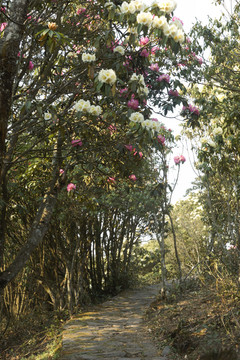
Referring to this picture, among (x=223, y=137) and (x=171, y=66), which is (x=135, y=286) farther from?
(x=171, y=66)

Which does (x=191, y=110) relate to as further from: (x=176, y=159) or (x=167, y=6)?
(x=176, y=159)

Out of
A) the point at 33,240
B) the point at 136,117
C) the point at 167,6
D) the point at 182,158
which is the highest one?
the point at 167,6

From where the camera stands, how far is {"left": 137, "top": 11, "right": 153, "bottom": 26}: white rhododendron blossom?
292 cm

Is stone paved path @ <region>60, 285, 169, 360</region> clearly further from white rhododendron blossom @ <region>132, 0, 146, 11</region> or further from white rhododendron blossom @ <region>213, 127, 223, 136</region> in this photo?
white rhododendron blossom @ <region>132, 0, 146, 11</region>

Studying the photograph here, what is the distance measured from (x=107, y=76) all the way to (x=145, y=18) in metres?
0.56

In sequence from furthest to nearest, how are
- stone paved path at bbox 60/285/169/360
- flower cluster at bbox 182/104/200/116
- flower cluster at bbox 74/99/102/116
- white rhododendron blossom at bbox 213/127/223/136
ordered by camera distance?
white rhododendron blossom at bbox 213/127/223/136, flower cluster at bbox 182/104/200/116, stone paved path at bbox 60/285/169/360, flower cluster at bbox 74/99/102/116

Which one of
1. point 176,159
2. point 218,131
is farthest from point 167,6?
point 176,159

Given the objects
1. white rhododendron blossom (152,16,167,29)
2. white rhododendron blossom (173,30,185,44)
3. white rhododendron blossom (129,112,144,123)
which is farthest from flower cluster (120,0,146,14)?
white rhododendron blossom (129,112,144,123)

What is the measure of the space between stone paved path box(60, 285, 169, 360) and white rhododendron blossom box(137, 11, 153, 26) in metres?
3.23

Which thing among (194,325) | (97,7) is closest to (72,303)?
(194,325)

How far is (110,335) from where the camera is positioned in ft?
16.2

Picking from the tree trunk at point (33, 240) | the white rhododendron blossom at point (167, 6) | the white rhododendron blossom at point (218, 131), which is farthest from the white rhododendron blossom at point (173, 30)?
the white rhododendron blossom at point (218, 131)

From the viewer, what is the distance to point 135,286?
9.11 m

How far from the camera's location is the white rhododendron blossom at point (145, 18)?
2.92m
